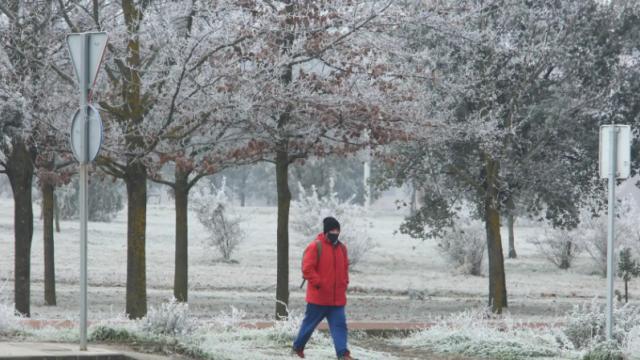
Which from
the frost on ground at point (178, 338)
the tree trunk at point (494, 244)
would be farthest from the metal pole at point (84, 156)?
the tree trunk at point (494, 244)

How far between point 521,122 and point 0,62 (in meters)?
9.85

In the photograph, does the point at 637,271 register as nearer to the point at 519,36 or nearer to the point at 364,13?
the point at 519,36

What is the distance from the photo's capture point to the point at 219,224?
139 feet

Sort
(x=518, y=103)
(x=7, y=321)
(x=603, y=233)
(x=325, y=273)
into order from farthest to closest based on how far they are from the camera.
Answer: (x=603, y=233) → (x=518, y=103) → (x=7, y=321) → (x=325, y=273)

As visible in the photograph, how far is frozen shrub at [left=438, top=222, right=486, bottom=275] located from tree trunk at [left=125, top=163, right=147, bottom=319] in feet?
75.7

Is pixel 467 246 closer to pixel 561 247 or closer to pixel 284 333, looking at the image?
pixel 561 247

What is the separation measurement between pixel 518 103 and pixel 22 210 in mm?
9531

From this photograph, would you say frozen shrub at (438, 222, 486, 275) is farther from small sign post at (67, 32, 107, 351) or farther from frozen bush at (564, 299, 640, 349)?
small sign post at (67, 32, 107, 351)

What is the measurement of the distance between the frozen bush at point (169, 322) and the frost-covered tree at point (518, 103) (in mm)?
9524

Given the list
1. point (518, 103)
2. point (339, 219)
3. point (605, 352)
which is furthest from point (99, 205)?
point (605, 352)

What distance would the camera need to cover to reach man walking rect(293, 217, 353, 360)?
1264 centimetres

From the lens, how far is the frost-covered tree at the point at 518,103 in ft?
75.1

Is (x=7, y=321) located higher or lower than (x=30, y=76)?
lower

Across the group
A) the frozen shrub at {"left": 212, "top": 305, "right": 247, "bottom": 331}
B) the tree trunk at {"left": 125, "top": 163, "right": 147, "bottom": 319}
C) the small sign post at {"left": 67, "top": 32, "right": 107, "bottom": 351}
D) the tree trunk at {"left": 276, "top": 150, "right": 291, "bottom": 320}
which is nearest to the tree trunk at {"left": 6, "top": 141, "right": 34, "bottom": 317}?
the tree trunk at {"left": 125, "top": 163, "right": 147, "bottom": 319}
